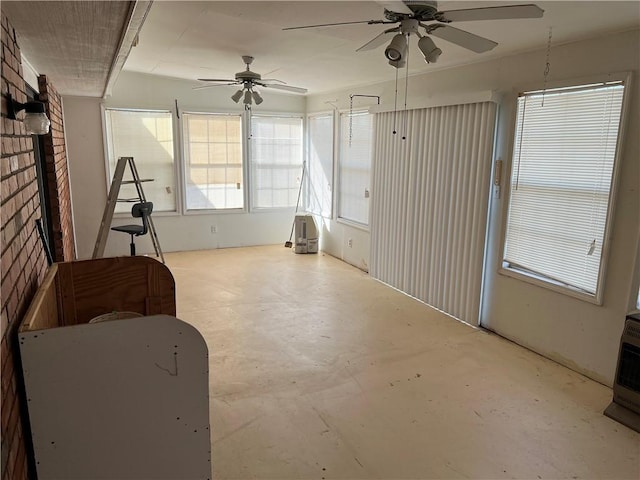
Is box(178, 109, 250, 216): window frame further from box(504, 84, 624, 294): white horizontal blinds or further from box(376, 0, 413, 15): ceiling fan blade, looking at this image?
box(376, 0, 413, 15): ceiling fan blade

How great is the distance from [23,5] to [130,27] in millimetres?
423

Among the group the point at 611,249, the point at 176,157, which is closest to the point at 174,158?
the point at 176,157

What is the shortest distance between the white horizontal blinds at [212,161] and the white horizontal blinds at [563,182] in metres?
4.23

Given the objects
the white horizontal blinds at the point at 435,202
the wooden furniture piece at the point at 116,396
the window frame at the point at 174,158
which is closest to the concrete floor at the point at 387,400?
the white horizontal blinds at the point at 435,202

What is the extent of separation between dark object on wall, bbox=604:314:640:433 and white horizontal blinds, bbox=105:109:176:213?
551cm

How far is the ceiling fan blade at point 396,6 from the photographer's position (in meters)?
1.83

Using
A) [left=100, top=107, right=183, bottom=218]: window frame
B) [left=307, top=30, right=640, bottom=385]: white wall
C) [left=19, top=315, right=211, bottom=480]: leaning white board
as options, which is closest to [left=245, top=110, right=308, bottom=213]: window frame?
[left=100, top=107, right=183, bottom=218]: window frame

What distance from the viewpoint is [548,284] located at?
331 cm

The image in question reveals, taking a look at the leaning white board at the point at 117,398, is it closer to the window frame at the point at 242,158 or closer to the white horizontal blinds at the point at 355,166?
the white horizontal blinds at the point at 355,166

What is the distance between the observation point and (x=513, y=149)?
3486mm

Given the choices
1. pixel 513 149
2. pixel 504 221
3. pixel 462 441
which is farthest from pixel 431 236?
pixel 462 441

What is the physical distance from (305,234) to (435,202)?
259 cm

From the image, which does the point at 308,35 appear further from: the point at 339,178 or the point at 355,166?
the point at 339,178

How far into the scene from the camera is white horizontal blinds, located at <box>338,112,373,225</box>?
5.45 meters
